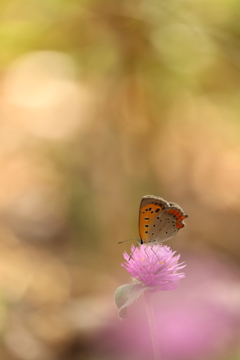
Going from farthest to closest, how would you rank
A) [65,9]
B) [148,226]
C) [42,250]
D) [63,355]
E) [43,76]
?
1. [43,76]
2. [42,250]
3. [65,9]
4. [63,355]
5. [148,226]

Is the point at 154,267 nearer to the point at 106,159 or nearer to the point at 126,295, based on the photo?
the point at 126,295

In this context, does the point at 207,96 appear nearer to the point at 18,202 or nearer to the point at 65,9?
the point at 65,9

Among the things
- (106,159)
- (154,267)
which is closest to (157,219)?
(154,267)

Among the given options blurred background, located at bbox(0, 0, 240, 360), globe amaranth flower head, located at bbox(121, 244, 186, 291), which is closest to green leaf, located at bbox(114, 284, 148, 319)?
globe amaranth flower head, located at bbox(121, 244, 186, 291)

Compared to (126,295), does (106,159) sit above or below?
above

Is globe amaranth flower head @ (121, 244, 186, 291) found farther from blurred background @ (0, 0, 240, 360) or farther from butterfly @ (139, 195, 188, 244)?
blurred background @ (0, 0, 240, 360)

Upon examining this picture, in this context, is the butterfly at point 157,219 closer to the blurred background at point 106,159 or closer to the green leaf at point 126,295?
the green leaf at point 126,295

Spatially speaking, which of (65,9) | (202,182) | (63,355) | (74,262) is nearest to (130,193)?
(74,262)
